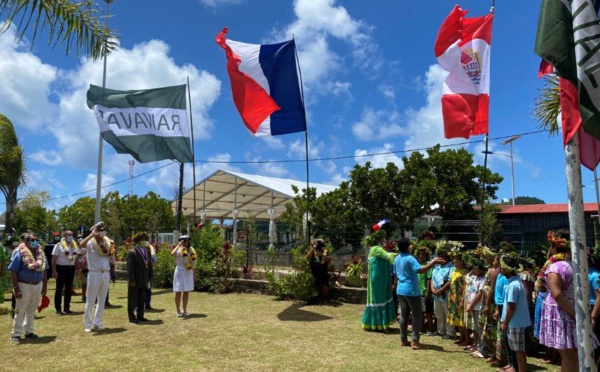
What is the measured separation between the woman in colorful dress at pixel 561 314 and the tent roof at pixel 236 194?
64.1 feet

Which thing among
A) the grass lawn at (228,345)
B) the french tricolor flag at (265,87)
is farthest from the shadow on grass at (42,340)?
the french tricolor flag at (265,87)

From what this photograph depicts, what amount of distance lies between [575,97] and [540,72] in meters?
0.98

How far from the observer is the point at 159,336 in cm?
752

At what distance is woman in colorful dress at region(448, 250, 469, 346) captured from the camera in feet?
22.5

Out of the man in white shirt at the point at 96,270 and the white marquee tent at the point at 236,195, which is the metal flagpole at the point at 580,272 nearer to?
the man in white shirt at the point at 96,270

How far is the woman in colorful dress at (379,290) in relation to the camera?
25.5ft

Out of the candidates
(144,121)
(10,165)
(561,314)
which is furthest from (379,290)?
(10,165)

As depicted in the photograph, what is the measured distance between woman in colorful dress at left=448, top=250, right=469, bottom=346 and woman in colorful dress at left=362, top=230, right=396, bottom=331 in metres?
1.11

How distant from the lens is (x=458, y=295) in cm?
690

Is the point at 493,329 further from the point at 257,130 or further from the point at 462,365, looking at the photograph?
the point at 257,130

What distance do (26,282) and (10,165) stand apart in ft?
40.8

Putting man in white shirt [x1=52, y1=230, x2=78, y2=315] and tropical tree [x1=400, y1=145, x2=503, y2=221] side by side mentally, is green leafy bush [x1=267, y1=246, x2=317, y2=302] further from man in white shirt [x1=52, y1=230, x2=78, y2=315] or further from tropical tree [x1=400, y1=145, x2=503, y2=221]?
tropical tree [x1=400, y1=145, x2=503, y2=221]

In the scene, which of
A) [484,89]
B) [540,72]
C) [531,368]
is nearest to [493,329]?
[531,368]

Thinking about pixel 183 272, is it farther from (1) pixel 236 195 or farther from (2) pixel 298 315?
(1) pixel 236 195
